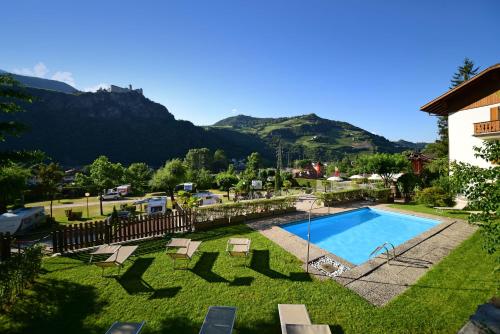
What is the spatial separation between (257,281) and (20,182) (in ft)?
60.3

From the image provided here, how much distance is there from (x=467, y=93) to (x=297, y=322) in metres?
21.7

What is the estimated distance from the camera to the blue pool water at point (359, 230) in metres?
11.3

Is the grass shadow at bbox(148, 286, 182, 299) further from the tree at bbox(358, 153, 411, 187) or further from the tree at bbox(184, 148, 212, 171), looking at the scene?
the tree at bbox(184, 148, 212, 171)

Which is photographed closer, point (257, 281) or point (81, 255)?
point (257, 281)

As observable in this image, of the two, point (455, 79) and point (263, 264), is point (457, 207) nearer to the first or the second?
point (263, 264)

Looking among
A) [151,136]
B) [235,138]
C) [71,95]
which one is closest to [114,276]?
[151,136]

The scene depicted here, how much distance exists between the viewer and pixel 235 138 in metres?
170

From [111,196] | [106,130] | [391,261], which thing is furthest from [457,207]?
[106,130]

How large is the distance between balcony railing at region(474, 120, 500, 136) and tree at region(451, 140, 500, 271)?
15.5 metres

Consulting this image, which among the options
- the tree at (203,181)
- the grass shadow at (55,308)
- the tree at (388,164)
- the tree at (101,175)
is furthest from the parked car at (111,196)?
the tree at (388,164)

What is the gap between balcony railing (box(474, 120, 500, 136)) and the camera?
14969 millimetres

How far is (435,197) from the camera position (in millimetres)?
16375

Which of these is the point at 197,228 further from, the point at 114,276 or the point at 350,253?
the point at 350,253

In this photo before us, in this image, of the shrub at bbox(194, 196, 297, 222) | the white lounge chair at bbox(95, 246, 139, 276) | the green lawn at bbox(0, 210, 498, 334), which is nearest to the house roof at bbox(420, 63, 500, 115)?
the green lawn at bbox(0, 210, 498, 334)
